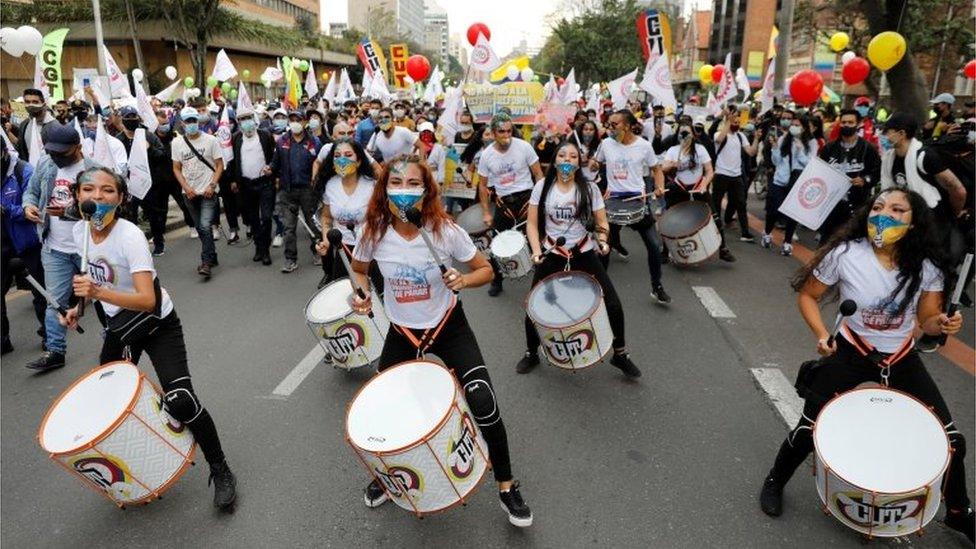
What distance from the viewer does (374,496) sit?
10.7 feet

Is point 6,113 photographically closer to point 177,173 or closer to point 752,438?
point 177,173

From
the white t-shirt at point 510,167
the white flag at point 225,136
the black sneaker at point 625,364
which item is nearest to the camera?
the black sneaker at point 625,364

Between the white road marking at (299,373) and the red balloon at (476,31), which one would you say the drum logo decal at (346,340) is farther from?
the red balloon at (476,31)

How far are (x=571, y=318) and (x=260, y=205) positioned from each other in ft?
18.6

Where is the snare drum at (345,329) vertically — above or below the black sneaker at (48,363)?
above

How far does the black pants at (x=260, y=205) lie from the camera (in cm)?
830

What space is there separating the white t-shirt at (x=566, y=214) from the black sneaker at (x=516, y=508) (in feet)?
6.69

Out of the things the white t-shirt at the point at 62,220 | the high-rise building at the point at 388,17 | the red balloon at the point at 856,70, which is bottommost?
the white t-shirt at the point at 62,220

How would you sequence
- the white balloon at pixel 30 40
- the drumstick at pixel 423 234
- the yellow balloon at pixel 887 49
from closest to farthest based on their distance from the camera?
the drumstick at pixel 423 234 → the yellow balloon at pixel 887 49 → the white balloon at pixel 30 40

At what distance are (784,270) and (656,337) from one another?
10.5ft

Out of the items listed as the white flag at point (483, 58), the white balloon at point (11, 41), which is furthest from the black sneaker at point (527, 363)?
the white balloon at point (11, 41)

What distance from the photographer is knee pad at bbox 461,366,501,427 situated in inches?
117

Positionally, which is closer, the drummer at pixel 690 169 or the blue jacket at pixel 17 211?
the blue jacket at pixel 17 211

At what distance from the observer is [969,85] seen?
27.8 m
